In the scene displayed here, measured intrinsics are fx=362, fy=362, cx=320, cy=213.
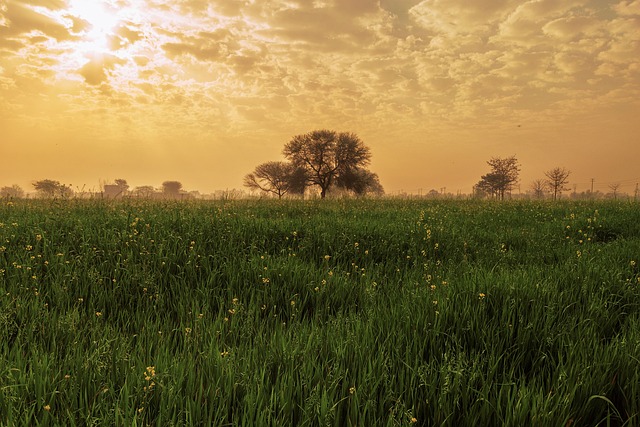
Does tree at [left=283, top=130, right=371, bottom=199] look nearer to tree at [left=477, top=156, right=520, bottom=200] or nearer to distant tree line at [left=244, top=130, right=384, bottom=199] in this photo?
distant tree line at [left=244, top=130, right=384, bottom=199]

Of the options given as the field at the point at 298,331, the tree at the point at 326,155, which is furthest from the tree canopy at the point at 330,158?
the field at the point at 298,331

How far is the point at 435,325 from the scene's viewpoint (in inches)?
136

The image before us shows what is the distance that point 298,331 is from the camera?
380cm

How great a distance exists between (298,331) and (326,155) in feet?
203

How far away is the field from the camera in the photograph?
2.38 metres

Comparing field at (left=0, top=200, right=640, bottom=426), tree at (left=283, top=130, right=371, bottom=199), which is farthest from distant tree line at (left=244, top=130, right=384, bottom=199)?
field at (left=0, top=200, right=640, bottom=426)

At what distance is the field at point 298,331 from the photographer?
238 cm

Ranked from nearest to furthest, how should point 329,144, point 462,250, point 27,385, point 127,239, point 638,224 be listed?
point 27,385
point 127,239
point 462,250
point 638,224
point 329,144

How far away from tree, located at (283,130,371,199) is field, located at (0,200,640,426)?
186 ft

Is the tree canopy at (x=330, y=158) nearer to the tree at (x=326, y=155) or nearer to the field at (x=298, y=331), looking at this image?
the tree at (x=326, y=155)

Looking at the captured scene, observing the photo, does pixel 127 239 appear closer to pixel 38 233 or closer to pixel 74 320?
pixel 38 233

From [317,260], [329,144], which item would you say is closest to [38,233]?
[317,260]

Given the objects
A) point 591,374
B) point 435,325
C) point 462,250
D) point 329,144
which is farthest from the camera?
point 329,144

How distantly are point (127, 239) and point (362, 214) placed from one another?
7.37 meters
